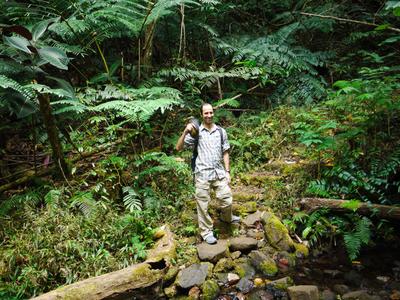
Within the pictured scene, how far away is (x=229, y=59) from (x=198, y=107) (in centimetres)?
210

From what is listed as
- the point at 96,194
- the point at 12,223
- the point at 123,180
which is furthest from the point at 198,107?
the point at 12,223

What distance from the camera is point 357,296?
3.32 metres

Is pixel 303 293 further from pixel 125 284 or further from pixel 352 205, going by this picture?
pixel 125 284

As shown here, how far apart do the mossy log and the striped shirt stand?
111 centimetres

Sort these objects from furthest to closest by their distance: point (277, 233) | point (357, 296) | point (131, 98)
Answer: point (131, 98), point (277, 233), point (357, 296)

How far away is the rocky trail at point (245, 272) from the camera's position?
3.27m

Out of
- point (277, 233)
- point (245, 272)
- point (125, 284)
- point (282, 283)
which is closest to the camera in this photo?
point (125, 284)

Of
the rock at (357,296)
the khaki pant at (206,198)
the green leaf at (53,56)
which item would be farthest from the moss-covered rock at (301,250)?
the green leaf at (53,56)

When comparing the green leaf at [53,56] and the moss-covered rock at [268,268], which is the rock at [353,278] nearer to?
the moss-covered rock at [268,268]

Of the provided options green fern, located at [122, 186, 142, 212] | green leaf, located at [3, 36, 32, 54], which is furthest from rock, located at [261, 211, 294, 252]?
green leaf, located at [3, 36, 32, 54]

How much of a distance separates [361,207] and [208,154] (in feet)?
6.94

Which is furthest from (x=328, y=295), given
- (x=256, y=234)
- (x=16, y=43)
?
(x=16, y=43)

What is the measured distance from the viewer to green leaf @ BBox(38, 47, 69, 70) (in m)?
3.57

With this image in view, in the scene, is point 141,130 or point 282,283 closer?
point 282,283
